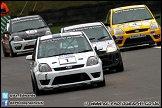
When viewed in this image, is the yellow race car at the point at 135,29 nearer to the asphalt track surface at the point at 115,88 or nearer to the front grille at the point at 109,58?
the asphalt track surface at the point at 115,88

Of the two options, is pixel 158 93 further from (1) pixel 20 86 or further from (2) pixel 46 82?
(1) pixel 20 86

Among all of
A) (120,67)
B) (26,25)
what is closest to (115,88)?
(120,67)

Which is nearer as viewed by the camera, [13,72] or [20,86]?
[20,86]

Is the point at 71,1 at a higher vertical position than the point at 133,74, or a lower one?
lower

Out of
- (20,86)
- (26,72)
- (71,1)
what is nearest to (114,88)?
(20,86)

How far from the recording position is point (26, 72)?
19.8 meters

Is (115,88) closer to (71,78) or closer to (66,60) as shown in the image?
(71,78)

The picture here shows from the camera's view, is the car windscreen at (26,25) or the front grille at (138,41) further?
the car windscreen at (26,25)

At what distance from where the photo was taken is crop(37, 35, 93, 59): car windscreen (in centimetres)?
1417

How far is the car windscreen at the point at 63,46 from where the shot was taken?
1417 cm

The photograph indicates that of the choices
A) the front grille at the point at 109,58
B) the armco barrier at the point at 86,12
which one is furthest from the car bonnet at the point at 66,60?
the armco barrier at the point at 86,12

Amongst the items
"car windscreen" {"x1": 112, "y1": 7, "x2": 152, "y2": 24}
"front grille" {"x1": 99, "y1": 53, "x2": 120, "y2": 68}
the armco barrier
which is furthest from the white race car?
the armco barrier

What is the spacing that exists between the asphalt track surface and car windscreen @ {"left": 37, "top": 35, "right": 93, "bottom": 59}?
2.64 feet

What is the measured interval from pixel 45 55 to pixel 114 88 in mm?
1758
